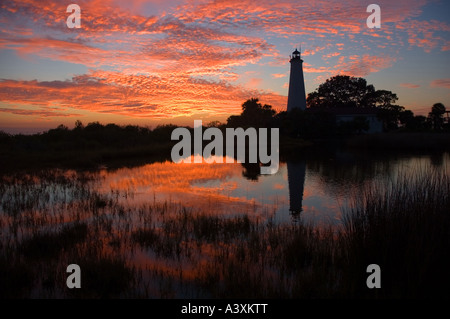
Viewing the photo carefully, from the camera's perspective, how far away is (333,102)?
7719 cm

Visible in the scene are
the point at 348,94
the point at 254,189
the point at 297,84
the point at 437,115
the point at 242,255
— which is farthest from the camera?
the point at 348,94

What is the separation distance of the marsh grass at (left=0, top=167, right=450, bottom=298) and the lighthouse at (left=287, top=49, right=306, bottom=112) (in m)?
54.8

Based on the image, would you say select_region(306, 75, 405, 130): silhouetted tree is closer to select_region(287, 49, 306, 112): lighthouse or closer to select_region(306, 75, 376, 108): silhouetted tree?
select_region(306, 75, 376, 108): silhouetted tree

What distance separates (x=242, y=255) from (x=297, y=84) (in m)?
58.3

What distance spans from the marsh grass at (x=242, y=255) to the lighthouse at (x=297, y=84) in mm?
54786

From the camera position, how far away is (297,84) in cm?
6078

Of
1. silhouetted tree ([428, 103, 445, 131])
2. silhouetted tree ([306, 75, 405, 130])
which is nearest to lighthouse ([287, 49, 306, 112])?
silhouetted tree ([306, 75, 405, 130])

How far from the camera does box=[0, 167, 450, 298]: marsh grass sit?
5270 mm

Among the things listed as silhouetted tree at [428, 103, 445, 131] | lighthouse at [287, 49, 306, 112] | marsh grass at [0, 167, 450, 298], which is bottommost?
marsh grass at [0, 167, 450, 298]

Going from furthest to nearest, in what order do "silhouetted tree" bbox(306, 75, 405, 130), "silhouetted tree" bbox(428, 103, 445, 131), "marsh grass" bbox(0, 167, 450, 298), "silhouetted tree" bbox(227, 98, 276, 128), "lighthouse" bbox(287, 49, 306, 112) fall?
"silhouetted tree" bbox(306, 75, 405, 130)
"lighthouse" bbox(287, 49, 306, 112)
"silhouetted tree" bbox(428, 103, 445, 131)
"silhouetted tree" bbox(227, 98, 276, 128)
"marsh grass" bbox(0, 167, 450, 298)

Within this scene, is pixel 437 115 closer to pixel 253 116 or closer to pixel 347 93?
pixel 347 93

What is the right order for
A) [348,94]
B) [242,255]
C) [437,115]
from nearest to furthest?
[242,255] → [437,115] → [348,94]

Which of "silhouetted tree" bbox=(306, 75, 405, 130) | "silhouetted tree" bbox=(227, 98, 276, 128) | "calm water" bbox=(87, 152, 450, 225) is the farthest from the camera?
"silhouetted tree" bbox=(306, 75, 405, 130)

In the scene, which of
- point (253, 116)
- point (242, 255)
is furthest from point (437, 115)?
point (242, 255)
